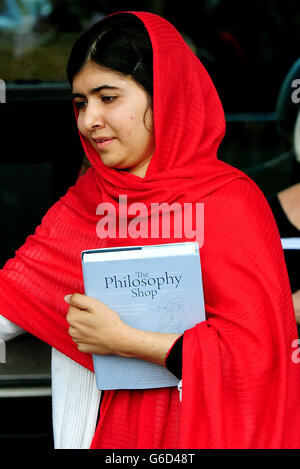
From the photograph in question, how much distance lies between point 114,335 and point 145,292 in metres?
0.12

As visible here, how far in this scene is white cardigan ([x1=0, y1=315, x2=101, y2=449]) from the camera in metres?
1.73

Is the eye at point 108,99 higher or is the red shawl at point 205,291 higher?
the eye at point 108,99

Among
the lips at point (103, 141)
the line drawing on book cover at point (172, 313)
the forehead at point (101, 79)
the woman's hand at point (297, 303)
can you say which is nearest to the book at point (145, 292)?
the line drawing on book cover at point (172, 313)

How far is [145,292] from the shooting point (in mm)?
1552

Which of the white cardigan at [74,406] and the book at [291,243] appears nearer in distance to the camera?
the white cardigan at [74,406]

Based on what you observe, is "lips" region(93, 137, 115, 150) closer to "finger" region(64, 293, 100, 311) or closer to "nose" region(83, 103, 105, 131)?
"nose" region(83, 103, 105, 131)

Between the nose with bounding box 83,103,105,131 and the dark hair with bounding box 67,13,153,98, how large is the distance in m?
0.10

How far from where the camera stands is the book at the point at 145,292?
1.50 m

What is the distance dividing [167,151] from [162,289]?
13.0 inches

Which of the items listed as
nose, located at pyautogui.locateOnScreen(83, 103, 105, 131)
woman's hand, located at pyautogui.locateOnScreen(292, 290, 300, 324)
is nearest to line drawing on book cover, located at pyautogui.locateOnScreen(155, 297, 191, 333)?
nose, located at pyautogui.locateOnScreen(83, 103, 105, 131)

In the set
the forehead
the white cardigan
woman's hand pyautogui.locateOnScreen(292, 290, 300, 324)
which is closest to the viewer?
the forehead

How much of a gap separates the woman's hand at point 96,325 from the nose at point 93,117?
0.39 m

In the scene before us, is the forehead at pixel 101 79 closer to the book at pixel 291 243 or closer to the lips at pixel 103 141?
the lips at pixel 103 141

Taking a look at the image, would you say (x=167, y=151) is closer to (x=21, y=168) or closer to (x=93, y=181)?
(x=93, y=181)
